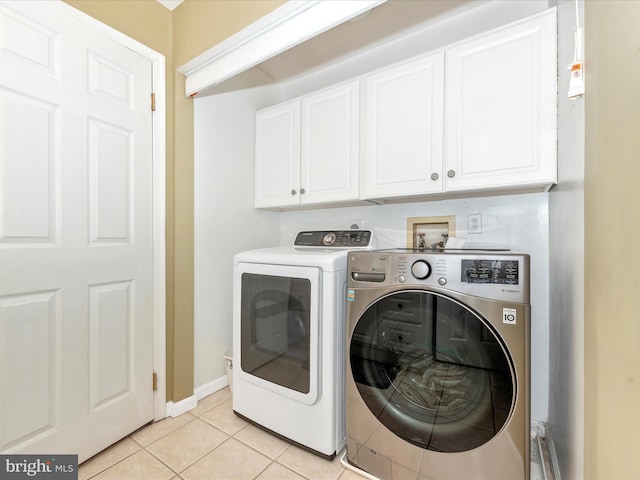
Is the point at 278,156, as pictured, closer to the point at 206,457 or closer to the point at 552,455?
the point at 206,457

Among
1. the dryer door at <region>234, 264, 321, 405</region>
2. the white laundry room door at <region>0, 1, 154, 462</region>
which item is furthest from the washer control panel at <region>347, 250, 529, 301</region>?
the white laundry room door at <region>0, 1, 154, 462</region>

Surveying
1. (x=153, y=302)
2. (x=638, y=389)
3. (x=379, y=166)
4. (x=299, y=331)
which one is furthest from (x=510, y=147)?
(x=153, y=302)

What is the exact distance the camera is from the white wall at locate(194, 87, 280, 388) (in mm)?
1880

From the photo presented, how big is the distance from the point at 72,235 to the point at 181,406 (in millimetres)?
1150

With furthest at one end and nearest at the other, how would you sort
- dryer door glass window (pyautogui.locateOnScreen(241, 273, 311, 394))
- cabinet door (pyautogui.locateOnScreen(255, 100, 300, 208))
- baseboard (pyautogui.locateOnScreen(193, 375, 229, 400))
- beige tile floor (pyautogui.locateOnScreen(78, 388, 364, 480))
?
cabinet door (pyautogui.locateOnScreen(255, 100, 300, 208)), baseboard (pyautogui.locateOnScreen(193, 375, 229, 400)), dryer door glass window (pyautogui.locateOnScreen(241, 273, 311, 394)), beige tile floor (pyautogui.locateOnScreen(78, 388, 364, 480))

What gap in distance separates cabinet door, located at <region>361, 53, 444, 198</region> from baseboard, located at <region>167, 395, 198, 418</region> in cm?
168

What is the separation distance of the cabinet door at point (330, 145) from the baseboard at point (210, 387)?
1.39m

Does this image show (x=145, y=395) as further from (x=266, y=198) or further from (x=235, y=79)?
(x=235, y=79)

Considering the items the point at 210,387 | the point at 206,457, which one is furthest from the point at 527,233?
the point at 210,387

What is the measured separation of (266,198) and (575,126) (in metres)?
1.76

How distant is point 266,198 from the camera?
2168 mm

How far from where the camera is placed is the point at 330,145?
6.01 feet

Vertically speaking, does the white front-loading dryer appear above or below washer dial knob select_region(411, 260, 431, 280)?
below

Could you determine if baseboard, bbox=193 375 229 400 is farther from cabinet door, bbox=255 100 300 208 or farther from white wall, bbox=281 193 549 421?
white wall, bbox=281 193 549 421
